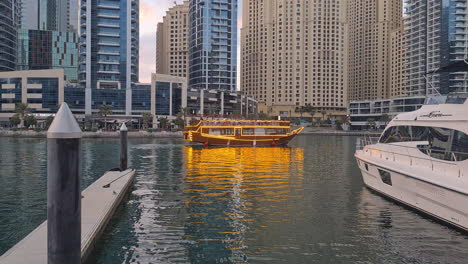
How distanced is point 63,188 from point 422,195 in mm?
14090

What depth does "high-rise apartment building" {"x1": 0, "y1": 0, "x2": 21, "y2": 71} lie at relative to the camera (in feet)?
489

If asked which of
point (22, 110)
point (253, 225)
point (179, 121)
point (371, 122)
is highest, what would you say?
point (22, 110)

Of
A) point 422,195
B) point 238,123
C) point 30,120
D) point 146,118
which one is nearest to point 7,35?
point 30,120

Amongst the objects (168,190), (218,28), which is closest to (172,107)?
(218,28)

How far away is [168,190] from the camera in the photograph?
80.5 ft

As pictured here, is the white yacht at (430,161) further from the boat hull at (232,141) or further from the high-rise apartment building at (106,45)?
the high-rise apartment building at (106,45)

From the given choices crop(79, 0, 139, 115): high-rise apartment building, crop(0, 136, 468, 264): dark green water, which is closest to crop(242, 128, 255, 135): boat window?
crop(0, 136, 468, 264): dark green water

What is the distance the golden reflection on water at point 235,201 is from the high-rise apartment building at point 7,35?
144829mm

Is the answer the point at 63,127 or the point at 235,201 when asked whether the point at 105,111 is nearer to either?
the point at 235,201

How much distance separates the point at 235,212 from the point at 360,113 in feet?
563

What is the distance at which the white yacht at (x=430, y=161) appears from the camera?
14703 millimetres

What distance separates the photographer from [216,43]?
170250mm

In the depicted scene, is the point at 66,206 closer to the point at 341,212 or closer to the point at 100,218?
the point at 100,218

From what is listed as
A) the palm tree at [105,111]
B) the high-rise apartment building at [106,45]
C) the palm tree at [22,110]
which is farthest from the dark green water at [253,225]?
the high-rise apartment building at [106,45]
